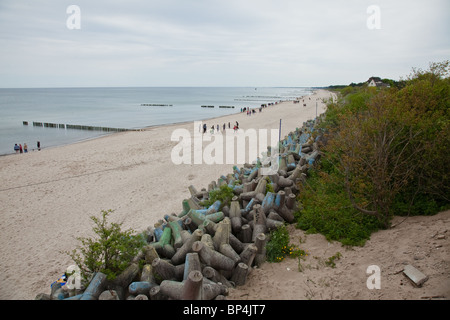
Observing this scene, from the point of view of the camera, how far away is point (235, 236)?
726 cm

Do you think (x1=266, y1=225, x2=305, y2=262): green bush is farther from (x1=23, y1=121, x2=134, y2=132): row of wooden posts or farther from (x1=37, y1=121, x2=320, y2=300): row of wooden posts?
(x1=23, y1=121, x2=134, y2=132): row of wooden posts

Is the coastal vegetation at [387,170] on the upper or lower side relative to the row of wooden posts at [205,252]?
upper

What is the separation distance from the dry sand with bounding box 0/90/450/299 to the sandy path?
47 mm

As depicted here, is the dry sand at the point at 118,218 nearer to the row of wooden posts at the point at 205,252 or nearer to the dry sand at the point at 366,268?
the dry sand at the point at 366,268

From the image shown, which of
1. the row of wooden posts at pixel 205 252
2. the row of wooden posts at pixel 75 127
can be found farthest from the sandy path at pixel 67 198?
the row of wooden posts at pixel 75 127

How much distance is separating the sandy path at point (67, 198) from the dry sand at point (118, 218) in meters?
0.05

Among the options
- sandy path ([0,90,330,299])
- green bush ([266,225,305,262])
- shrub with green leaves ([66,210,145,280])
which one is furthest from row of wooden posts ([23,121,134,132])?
green bush ([266,225,305,262])

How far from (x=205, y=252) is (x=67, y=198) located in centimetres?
1258

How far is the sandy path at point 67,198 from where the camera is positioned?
924 cm

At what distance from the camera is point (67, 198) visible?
1516 centimetres

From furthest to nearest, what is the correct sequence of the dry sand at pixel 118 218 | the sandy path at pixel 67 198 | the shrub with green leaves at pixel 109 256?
the sandy path at pixel 67 198
the dry sand at pixel 118 218
the shrub with green leaves at pixel 109 256
